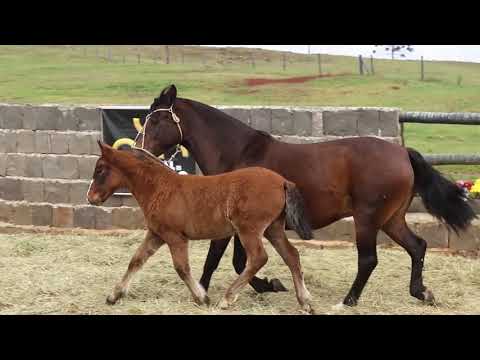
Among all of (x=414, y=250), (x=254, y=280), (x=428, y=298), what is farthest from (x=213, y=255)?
(x=428, y=298)

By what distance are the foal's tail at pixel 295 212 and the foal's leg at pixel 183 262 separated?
3.05ft

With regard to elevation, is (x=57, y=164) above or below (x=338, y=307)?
above

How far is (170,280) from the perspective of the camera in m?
7.31

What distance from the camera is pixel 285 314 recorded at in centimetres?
609

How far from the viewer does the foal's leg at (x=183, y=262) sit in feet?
20.1

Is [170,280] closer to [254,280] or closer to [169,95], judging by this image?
[254,280]

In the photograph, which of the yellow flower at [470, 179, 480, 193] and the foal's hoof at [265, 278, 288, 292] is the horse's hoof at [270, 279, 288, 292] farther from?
the yellow flower at [470, 179, 480, 193]

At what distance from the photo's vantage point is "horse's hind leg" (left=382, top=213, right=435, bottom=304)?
6.56m

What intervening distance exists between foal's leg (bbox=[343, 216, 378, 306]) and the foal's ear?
2058 mm

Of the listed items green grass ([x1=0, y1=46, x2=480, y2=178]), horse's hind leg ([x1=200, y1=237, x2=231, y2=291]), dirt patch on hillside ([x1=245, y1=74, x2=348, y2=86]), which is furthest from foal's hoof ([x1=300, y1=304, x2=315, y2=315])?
dirt patch on hillside ([x1=245, y1=74, x2=348, y2=86])

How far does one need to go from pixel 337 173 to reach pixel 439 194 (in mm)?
1026

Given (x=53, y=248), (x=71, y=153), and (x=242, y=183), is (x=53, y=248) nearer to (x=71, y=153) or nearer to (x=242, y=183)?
(x=71, y=153)

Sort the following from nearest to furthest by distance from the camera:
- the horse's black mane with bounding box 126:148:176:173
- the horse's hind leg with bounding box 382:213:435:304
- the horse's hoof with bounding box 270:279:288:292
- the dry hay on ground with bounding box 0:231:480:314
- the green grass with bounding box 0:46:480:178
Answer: the dry hay on ground with bounding box 0:231:480:314 → the horse's black mane with bounding box 126:148:176:173 → the horse's hind leg with bounding box 382:213:435:304 → the horse's hoof with bounding box 270:279:288:292 → the green grass with bounding box 0:46:480:178

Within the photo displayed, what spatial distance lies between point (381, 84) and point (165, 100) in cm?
1762
